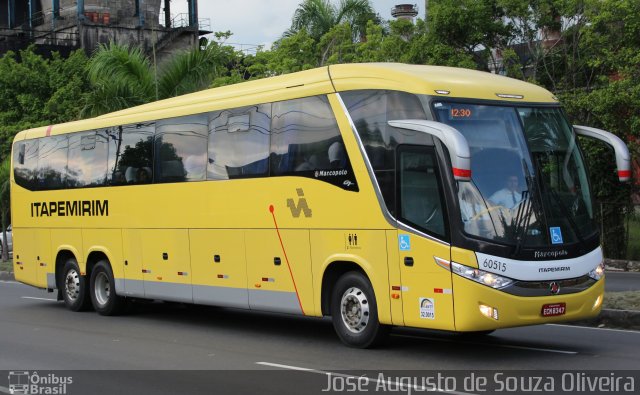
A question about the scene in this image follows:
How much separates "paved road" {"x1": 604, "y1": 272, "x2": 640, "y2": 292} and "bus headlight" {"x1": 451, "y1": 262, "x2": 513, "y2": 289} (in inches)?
336

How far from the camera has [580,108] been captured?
80.8 feet

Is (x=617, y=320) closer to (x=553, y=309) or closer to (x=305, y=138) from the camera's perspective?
(x=553, y=309)

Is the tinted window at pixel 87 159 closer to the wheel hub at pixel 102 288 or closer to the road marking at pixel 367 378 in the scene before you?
the wheel hub at pixel 102 288

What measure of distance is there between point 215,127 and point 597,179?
1460 centimetres

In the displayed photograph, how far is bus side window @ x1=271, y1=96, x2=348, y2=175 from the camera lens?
40.7 feet

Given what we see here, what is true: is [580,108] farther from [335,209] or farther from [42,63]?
[42,63]

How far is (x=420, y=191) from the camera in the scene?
11219 millimetres

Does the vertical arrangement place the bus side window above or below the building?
below

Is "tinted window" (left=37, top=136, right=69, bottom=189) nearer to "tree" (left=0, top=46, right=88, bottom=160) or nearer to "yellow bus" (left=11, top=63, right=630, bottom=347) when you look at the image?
"yellow bus" (left=11, top=63, right=630, bottom=347)

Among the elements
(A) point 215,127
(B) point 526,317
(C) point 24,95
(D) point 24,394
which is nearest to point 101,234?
(A) point 215,127

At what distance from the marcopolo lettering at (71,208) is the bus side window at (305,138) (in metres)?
5.32

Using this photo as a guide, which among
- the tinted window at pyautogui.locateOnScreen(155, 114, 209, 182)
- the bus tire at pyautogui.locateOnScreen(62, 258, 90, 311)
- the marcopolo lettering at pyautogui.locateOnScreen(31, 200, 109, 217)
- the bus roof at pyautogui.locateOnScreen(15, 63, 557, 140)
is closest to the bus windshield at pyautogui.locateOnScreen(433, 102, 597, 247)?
the bus roof at pyautogui.locateOnScreen(15, 63, 557, 140)

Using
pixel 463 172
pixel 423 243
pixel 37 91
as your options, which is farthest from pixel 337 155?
pixel 37 91

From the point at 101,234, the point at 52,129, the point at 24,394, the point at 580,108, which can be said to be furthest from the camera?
the point at 580,108
